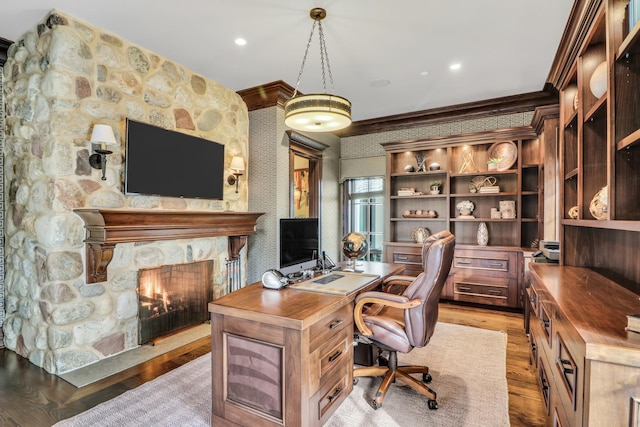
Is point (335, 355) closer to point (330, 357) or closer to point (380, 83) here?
point (330, 357)

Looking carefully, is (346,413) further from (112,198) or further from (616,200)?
(112,198)

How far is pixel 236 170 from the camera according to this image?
3943 millimetres

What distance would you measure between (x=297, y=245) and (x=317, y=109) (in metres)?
0.97

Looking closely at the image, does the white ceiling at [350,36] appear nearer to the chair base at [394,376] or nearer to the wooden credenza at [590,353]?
the wooden credenza at [590,353]

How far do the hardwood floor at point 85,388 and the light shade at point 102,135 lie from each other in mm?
1804

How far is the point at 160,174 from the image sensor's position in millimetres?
3145

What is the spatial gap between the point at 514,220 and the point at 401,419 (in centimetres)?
323

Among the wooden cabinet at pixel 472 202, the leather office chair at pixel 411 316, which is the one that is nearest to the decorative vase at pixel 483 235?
the wooden cabinet at pixel 472 202

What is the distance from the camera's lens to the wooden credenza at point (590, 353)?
0.94 m

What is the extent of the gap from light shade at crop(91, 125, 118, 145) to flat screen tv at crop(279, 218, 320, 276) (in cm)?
157

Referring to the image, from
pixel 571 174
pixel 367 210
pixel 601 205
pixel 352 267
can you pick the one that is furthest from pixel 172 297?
pixel 571 174

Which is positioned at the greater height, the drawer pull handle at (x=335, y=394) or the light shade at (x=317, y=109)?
the light shade at (x=317, y=109)

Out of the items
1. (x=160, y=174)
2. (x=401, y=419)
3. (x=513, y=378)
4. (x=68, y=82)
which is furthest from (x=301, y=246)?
(x=68, y=82)

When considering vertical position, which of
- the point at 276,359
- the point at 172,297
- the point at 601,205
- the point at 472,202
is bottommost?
the point at 172,297
